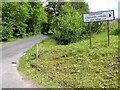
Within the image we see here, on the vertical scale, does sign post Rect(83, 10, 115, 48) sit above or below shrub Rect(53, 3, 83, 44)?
above

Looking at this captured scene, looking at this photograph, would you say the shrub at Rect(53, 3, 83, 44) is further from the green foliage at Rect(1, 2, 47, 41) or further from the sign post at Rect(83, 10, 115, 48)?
the green foliage at Rect(1, 2, 47, 41)

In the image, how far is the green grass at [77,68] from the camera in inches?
311

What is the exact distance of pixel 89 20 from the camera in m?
12.0

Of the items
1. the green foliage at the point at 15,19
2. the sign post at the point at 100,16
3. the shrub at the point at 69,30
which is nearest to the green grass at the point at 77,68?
the sign post at the point at 100,16

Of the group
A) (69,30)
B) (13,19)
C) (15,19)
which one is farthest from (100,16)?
(15,19)

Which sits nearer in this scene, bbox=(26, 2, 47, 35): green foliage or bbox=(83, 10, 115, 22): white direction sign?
bbox=(83, 10, 115, 22): white direction sign

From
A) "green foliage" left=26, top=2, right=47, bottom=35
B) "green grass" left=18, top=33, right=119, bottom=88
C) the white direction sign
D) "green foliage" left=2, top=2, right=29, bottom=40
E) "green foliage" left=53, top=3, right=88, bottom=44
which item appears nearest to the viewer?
"green grass" left=18, top=33, right=119, bottom=88

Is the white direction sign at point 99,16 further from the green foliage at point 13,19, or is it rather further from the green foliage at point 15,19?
the green foliage at point 13,19

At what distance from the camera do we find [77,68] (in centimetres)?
948

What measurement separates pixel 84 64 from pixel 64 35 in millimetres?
11273

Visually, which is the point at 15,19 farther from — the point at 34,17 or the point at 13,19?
the point at 34,17

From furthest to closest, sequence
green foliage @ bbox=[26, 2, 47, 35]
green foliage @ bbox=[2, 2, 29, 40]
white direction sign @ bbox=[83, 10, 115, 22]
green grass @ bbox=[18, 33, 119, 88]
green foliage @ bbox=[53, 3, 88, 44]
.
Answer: green foliage @ bbox=[26, 2, 47, 35] < green foliage @ bbox=[2, 2, 29, 40] < green foliage @ bbox=[53, 3, 88, 44] < white direction sign @ bbox=[83, 10, 115, 22] < green grass @ bbox=[18, 33, 119, 88]

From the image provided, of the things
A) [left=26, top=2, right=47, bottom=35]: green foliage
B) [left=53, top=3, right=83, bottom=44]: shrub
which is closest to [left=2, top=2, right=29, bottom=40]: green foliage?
[left=26, top=2, right=47, bottom=35]: green foliage

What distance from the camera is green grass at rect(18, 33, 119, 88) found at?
25.9ft
